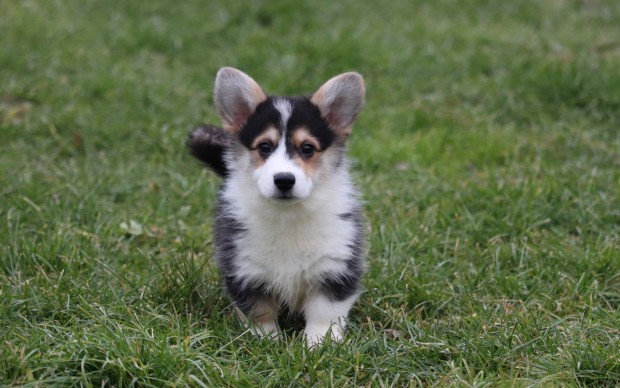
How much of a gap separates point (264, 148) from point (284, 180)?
1.04 ft

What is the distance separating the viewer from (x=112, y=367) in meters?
3.52

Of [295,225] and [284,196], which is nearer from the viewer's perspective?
[284,196]

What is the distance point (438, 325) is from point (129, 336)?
157 cm

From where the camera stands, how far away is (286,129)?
414 cm

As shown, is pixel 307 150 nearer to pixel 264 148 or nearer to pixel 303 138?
pixel 303 138

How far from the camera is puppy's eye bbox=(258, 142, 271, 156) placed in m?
4.18

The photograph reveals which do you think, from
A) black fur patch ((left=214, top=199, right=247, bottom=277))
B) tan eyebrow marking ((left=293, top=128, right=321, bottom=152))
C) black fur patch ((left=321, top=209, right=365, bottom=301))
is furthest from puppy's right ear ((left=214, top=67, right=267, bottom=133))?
black fur patch ((left=321, top=209, right=365, bottom=301))

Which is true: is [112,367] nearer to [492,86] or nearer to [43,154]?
[43,154]

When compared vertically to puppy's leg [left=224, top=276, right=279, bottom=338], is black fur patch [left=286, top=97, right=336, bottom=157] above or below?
above

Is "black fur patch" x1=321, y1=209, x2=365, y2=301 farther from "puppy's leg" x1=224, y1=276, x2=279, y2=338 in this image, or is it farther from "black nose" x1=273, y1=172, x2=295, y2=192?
"black nose" x1=273, y1=172, x2=295, y2=192

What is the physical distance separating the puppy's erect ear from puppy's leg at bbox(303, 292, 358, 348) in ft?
2.96

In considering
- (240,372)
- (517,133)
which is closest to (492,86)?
(517,133)

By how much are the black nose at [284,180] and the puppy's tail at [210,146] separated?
2.57ft

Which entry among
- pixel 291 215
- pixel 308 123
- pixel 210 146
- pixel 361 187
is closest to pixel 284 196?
pixel 291 215
